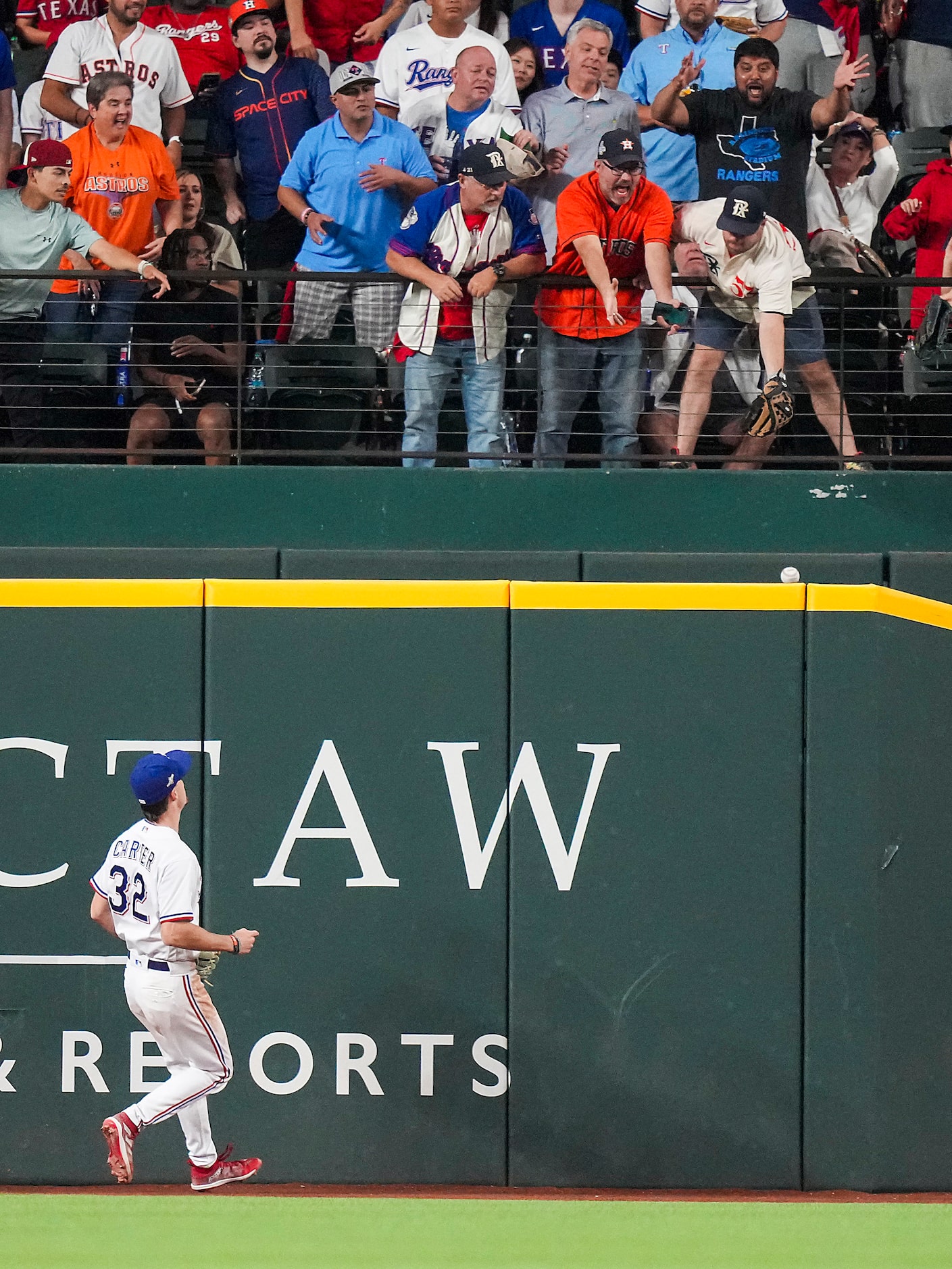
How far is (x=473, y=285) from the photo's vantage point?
8.08m

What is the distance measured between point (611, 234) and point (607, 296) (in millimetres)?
390

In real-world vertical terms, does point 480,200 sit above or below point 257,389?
above

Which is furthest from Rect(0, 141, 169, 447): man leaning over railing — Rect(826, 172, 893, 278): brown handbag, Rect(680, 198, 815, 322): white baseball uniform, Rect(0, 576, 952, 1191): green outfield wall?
→ Rect(826, 172, 893, 278): brown handbag

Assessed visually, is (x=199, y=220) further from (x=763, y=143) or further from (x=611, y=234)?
(x=763, y=143)

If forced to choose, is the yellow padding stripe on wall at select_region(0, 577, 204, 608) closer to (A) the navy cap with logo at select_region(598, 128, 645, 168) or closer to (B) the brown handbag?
(A) the navy cap with logo at select_region(598, 128, 645, 168)

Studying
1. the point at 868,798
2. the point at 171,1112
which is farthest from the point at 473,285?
the point at 171,1112

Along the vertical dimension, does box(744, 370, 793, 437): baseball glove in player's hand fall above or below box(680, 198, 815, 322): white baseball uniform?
below

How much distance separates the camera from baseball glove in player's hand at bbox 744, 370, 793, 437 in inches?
307

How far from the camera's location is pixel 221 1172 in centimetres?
640

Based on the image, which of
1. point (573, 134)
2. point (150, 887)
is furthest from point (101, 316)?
point (150, 887)

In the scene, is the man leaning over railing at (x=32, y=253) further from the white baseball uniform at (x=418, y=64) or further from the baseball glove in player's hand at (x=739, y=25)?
the baseball glove in player's hand at (x=739, y=25)

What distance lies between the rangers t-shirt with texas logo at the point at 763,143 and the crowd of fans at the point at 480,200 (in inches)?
0.6

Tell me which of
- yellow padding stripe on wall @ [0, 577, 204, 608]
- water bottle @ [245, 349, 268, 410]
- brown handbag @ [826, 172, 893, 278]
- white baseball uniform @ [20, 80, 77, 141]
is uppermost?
white baseball uniform @ [20, 80, 77, 141]

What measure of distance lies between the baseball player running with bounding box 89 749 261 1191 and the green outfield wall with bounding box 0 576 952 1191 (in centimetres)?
81
